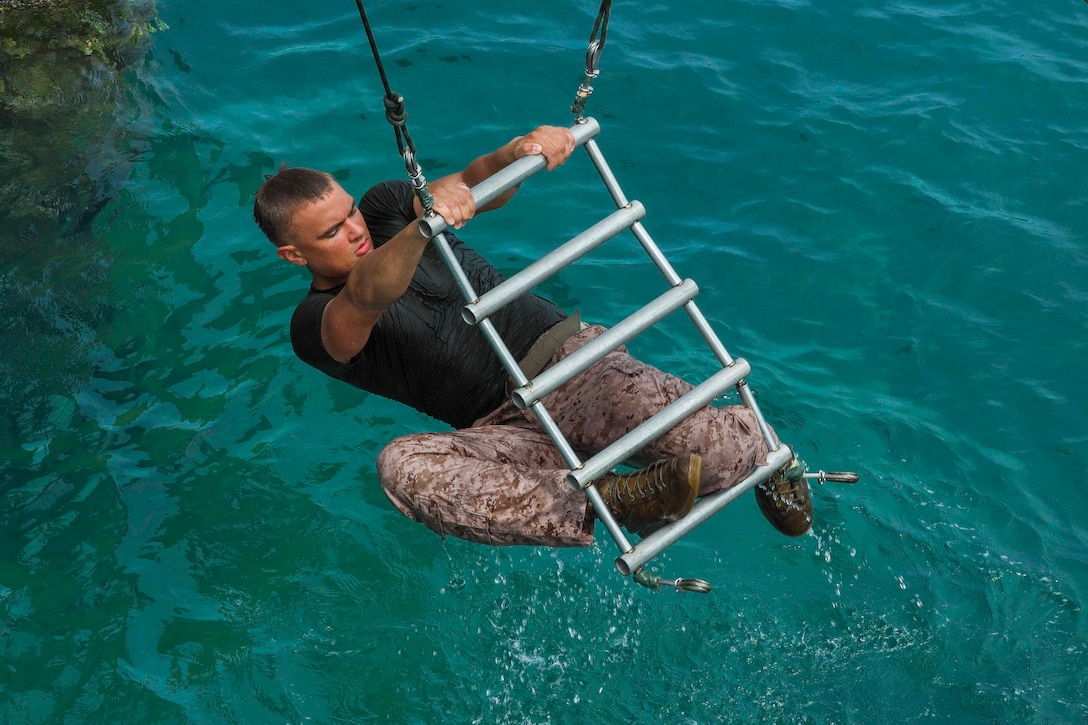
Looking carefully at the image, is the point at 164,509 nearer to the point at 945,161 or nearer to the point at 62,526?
the point at 62,526

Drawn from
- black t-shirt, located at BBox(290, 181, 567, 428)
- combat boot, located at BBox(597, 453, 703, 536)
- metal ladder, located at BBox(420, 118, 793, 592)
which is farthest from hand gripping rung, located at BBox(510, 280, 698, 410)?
black t-shirt, located at BBox(290, 181, 567, 428)

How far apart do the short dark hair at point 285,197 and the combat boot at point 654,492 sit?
70.0 inches

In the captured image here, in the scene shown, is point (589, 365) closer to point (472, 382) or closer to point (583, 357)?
point (583, 357)

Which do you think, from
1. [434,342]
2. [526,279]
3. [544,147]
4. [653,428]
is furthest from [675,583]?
[544,147]

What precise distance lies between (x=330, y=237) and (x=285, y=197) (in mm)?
260

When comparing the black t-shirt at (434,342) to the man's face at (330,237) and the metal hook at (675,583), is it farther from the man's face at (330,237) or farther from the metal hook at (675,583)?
the metal hook at (675,583)

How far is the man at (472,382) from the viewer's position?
452 cm

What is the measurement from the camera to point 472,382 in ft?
17.3

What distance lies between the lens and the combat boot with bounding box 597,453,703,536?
423 cm

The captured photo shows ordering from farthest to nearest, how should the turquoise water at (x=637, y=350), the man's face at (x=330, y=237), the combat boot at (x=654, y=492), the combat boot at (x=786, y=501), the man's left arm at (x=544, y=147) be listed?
the turquoise water at (x=637, y=350), the combat boot at (x=786, y=501), the man's face at (x=330, y=237), the man's left arm at (x=544, y=147), the combat boot at (x=654, y=492)

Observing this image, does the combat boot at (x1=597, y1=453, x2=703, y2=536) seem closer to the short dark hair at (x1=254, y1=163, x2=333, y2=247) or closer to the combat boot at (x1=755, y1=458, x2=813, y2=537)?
the combat boot at (x1=755, y1=458, x2=813, y2=537)

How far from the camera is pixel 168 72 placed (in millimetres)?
9516

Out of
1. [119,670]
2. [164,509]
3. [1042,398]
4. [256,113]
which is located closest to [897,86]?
[1042,398]

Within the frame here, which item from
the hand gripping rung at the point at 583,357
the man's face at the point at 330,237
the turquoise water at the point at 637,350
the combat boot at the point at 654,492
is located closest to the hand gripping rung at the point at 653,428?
the combat boot at the point at 654,492
